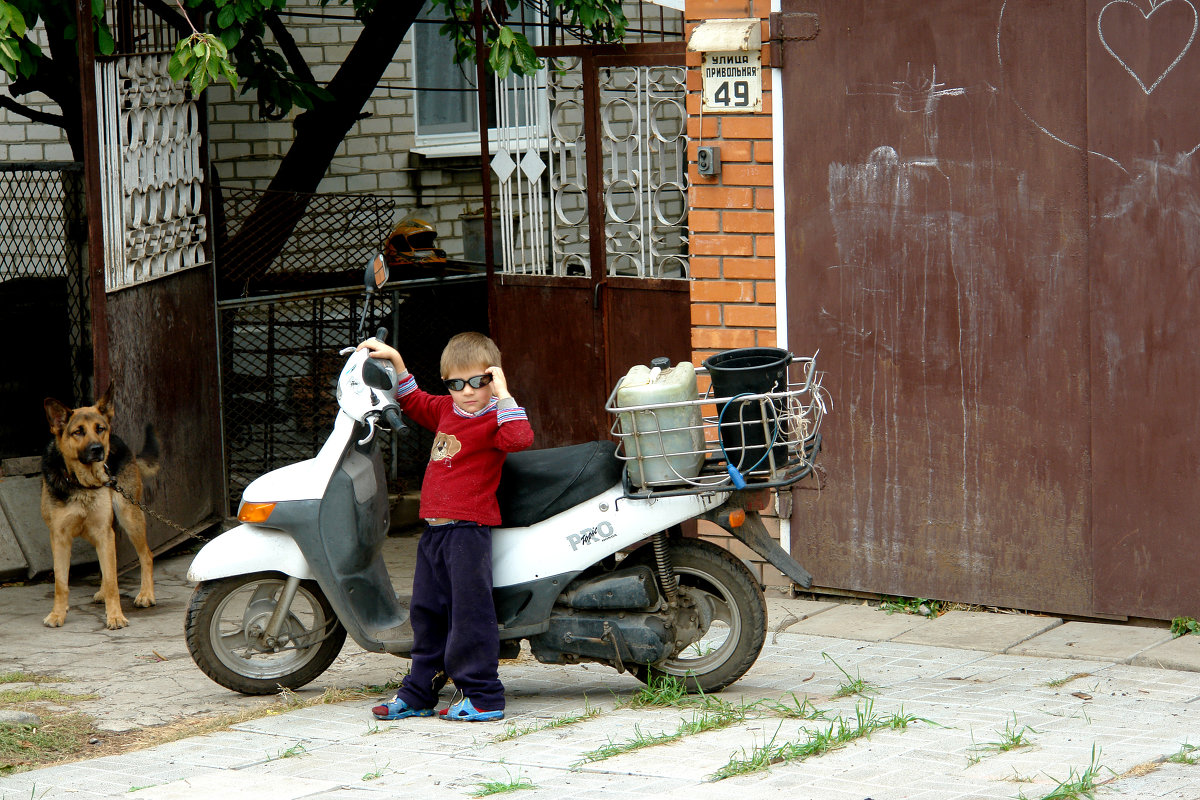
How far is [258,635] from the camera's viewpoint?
197 inches

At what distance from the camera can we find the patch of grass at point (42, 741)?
14.3 feet

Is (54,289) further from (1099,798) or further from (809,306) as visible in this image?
A: (1099,798)

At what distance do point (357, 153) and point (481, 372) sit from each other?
9.86 metres

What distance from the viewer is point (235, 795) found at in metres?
3.85

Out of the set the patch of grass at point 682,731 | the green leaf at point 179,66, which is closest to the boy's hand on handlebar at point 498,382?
the patch of grass at point 682,731

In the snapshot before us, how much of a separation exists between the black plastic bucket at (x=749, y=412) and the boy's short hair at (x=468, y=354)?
2.40 feet

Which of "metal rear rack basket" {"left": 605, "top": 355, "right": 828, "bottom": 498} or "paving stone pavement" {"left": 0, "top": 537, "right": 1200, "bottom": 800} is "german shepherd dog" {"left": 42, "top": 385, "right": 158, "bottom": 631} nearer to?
"paving stone pavement" {"left": 0, "top": 537, "right": 1200, "bottom": 800}

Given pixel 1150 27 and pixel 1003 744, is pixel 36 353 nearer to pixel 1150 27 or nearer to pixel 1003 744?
pixel 1150 27

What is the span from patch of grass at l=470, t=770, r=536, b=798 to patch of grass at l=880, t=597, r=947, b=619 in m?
2.55

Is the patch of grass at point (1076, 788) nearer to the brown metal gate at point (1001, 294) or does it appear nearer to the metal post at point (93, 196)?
the brown metal gate at point (1001, 294)

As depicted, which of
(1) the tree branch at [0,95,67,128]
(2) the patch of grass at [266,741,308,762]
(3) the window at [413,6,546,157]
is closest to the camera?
(2) the patch of grass at [266,741,308,762]

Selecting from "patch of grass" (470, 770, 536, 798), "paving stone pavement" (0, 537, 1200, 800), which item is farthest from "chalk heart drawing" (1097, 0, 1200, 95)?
"patch of grass" (470, 770, 536, 798)

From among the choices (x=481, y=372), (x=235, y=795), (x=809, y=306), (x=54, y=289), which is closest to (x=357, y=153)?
(x=54, y=289)

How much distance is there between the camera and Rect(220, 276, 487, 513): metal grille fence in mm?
8688
